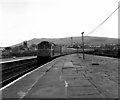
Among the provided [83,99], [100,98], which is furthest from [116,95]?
[83,99]

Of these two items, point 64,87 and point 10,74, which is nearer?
point 64,87

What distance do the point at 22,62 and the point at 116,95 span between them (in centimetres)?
2651

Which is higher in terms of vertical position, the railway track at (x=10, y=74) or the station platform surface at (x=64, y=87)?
the station platform surface at (x=64, y=87)

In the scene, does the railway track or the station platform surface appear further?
the railway track

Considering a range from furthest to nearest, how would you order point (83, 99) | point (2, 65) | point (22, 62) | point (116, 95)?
Result: point (22, 62) < point (2, 65) < point (116, 95) < point (83, 99)

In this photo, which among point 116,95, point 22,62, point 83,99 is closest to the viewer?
point 83,99

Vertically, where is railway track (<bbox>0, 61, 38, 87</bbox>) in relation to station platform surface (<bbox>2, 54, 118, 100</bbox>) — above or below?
below

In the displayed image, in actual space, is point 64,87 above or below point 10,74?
above

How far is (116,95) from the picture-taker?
8.11 m

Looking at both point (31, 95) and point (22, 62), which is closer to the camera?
point (31, 95)

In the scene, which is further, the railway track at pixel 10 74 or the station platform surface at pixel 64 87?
the railway track at pixel 10 74

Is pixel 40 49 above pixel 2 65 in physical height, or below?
above

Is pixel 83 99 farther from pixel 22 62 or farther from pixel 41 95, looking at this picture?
pixel 22 62

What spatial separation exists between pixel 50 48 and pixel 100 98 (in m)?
28.0
